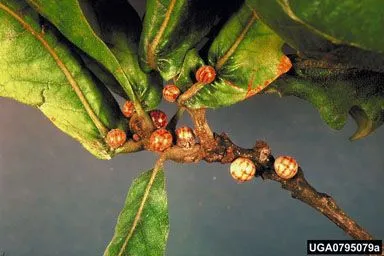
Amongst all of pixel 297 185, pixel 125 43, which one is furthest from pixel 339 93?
pixel 125 43

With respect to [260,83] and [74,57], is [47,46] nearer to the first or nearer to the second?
[74,57]

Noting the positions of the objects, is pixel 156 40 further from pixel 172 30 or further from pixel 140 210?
pixel 140 210

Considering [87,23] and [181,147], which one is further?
[181,147]

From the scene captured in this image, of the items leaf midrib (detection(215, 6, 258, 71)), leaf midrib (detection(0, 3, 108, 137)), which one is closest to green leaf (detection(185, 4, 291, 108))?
leaf midrib (detection(215, 6, 258, 71))

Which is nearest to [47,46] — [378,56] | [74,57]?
[74,57]

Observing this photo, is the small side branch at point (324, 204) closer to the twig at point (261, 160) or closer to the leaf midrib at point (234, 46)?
the twig at point (261, 160)

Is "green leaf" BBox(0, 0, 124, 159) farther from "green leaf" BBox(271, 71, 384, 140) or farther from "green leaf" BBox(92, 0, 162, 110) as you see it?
"green leaf" BBox(271, 71, 384, 140)

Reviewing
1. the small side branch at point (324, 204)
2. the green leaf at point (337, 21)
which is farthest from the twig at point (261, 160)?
the green leaf at point (337, 21)
